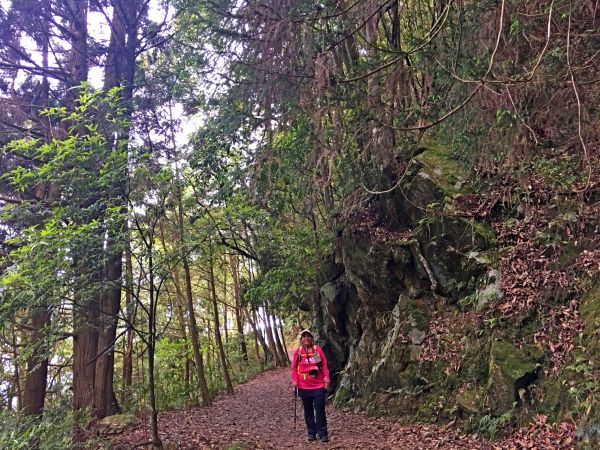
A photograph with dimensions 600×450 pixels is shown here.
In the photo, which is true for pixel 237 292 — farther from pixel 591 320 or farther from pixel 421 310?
pixel 591 320

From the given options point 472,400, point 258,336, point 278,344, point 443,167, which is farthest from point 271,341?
point 472,400

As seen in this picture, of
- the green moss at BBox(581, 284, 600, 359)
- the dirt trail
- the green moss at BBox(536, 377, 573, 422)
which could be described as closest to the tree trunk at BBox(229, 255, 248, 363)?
the dirt trail

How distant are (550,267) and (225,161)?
22.2 ft

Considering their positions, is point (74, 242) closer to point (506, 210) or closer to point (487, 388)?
point (487, 388)

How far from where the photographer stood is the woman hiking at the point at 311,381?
681 cm

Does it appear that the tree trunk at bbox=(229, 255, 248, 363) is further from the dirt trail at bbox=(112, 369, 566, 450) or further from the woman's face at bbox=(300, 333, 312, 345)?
the woman's face at bbox=(300, 333, 312, 345)

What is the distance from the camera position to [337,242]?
11.8 metres

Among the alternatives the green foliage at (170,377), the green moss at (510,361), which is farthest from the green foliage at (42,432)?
the green moss at (510,361)

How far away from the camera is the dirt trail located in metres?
6.43

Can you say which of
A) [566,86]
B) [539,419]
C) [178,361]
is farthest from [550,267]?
[178,361]

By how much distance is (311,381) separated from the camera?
6.84 m

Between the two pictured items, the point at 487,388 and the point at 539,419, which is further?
the point at 487,388

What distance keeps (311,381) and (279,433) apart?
196 centimetres

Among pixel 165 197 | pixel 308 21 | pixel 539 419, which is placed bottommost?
pixel 539 419
